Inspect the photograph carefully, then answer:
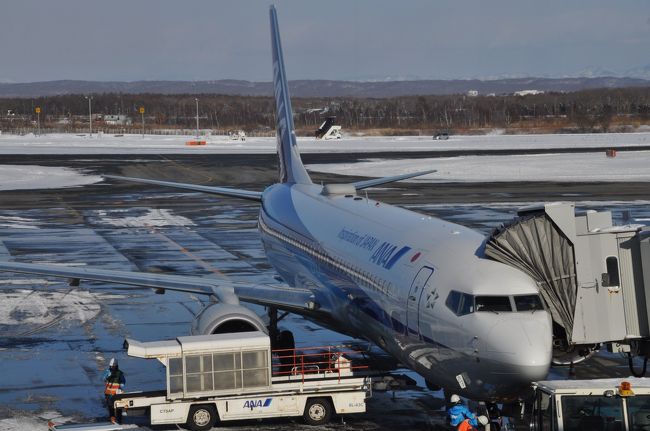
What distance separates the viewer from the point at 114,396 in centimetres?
2153

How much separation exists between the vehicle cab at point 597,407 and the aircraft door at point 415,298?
117 inches

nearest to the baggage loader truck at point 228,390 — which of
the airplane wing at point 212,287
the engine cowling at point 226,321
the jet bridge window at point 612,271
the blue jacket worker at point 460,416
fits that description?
the engine cowling at point 226,321

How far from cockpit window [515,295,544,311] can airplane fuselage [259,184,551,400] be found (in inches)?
2.7

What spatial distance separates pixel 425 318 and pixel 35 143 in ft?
479

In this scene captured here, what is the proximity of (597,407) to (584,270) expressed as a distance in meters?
3.10

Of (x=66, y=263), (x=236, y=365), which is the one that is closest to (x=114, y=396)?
(x=236, y=365)

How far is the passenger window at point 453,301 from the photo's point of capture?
1805cm

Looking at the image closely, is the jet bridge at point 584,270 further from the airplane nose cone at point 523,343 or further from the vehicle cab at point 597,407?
the vehicle cab at point 597,407

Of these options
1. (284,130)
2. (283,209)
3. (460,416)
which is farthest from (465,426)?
(284,130)

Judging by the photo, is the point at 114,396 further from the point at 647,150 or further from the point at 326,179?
the point at 647,150

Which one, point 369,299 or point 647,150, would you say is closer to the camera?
point 369,299

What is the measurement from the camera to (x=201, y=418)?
21391mm

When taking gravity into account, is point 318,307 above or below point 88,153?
below

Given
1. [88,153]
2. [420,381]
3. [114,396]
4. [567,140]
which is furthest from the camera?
[567,140]
